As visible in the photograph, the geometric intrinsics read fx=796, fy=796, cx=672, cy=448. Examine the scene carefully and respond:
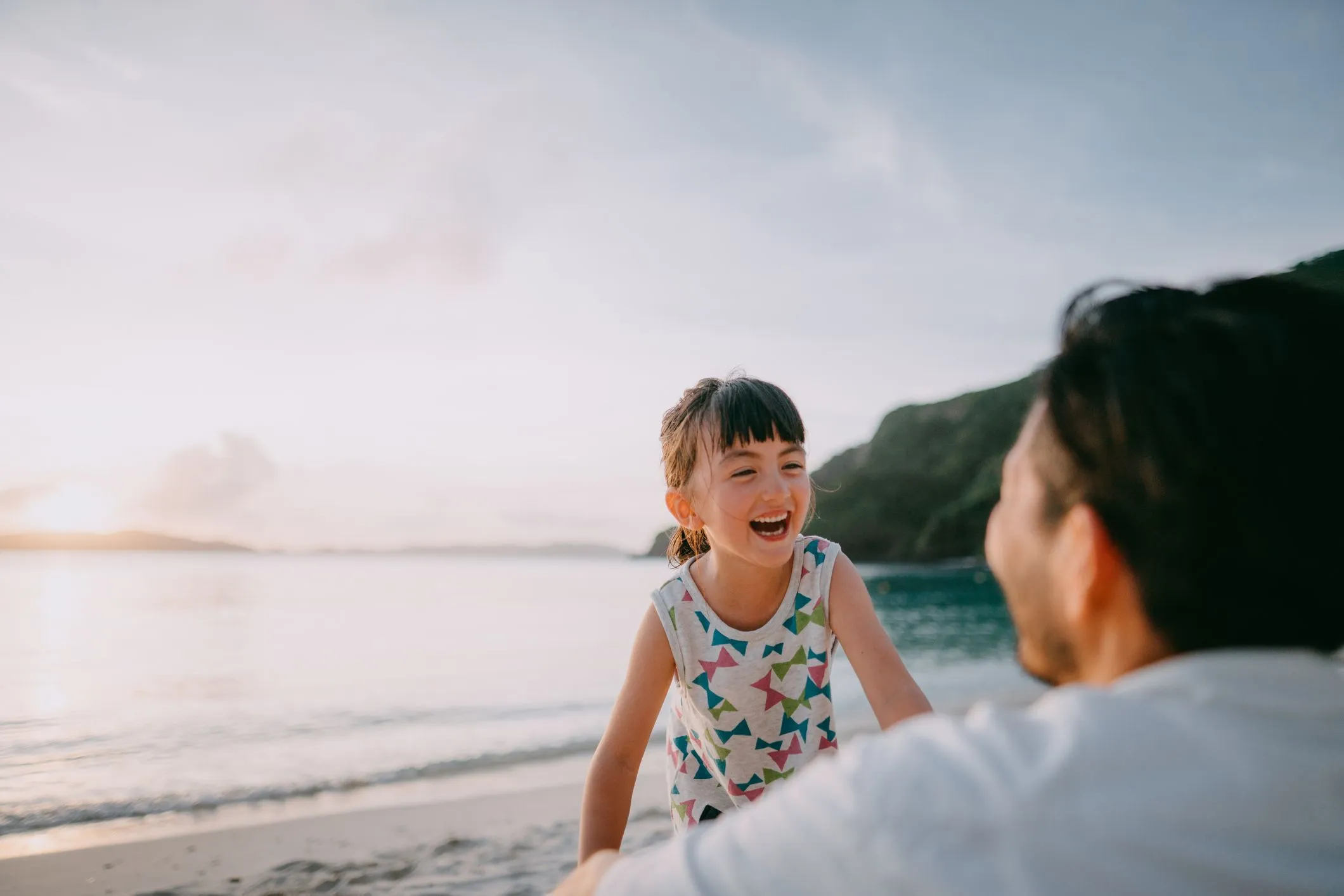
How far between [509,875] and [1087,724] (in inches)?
213

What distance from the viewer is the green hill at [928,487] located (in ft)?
264

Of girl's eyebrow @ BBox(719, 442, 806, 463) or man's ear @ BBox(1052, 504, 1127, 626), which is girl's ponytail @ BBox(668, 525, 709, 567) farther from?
man's ear @ BBox(1052, 504, 1127, 626)

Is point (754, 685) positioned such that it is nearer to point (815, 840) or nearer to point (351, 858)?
point (815, 840)

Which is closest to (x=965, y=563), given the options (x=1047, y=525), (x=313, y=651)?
(x=313, y=651)

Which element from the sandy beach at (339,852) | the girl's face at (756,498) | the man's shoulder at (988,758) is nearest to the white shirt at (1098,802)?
the man's shoulder at (988,758)

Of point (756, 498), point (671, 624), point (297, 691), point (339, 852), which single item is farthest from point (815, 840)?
point (297, 691)

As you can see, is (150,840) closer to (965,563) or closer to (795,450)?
(795,450)

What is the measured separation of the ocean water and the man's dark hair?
837 cm

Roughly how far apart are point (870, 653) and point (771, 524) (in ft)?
2.17

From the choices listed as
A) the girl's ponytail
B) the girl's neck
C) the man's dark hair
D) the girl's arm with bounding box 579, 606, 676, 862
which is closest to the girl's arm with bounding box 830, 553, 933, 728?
the girl's neck

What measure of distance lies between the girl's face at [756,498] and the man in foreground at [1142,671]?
1957 millimetres

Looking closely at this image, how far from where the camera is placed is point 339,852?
5.80 metres

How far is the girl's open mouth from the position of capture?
3305 millimetres

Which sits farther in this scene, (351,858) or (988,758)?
(351,858)
